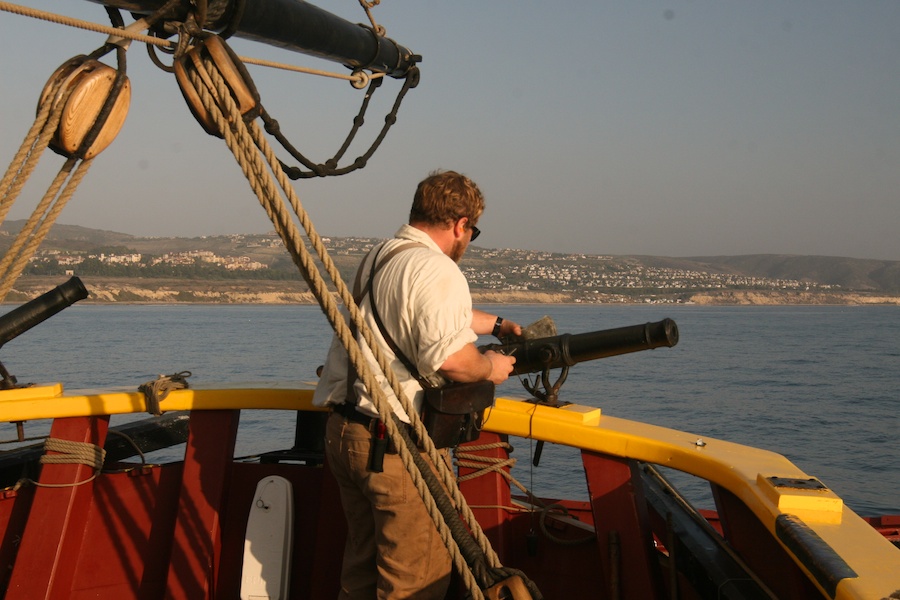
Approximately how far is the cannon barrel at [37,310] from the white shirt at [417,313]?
2.34m

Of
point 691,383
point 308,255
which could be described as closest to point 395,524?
point 308,255

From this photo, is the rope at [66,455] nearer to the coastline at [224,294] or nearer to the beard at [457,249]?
the beard at [457,249]

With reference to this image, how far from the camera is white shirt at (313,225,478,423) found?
2.89m

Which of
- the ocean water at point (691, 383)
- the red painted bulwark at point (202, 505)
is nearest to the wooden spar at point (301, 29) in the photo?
the ocean water at point (691, 383)

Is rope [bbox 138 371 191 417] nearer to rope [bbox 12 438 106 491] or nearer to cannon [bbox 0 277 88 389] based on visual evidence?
rope [bbox 12 438 106 491]

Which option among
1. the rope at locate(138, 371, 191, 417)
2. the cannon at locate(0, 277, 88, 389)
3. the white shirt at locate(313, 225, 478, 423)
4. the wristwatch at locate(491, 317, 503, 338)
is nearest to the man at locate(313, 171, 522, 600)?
the white shirt at locate(313, 225, 478, 423)

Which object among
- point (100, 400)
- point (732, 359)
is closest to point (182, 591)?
point (100, 400)

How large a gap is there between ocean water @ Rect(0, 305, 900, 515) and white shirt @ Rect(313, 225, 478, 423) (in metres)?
0.92

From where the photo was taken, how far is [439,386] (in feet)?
10.1

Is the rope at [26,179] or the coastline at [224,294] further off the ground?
the rope at [26,179]

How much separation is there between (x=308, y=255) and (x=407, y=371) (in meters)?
0.56

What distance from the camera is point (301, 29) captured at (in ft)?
12.6

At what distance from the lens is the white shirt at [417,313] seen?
289 centimetres

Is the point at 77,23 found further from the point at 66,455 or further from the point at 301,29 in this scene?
the point at 66,455
